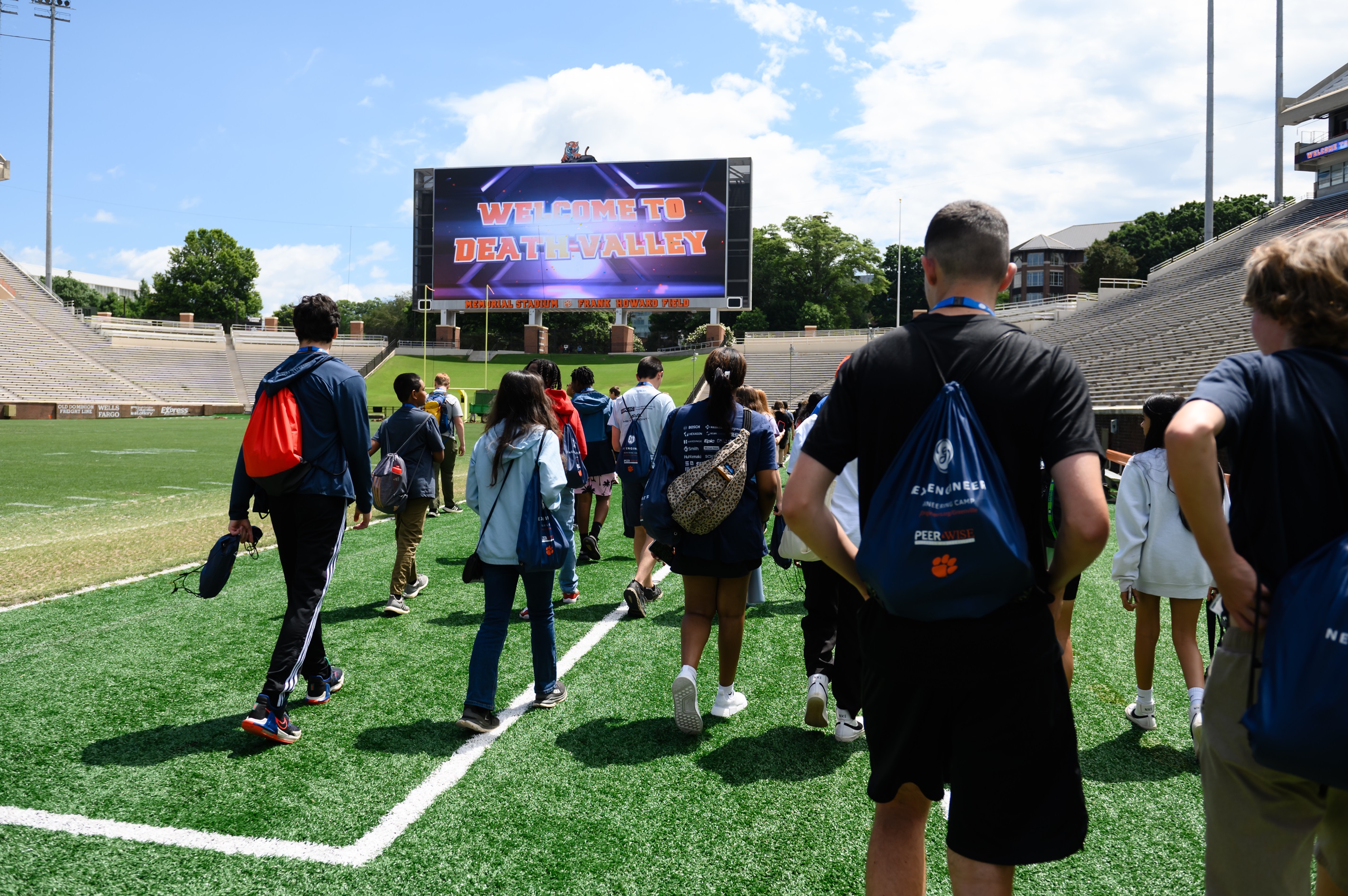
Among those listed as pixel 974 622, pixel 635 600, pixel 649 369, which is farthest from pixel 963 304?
pixel 649 369

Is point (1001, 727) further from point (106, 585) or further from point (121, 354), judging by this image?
point (121, 354)

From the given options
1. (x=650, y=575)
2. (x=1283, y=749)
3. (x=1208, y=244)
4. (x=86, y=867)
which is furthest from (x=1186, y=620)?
(x=1208, y=244)

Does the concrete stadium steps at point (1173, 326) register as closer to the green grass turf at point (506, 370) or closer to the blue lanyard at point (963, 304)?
the blue lanyard at point (963, 304)

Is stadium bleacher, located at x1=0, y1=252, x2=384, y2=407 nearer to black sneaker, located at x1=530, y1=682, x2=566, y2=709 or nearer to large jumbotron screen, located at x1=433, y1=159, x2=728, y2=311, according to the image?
large jumbotron screen, located at x1=433, y1=159, x2=728, y2=311

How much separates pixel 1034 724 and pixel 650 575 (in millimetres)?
4996

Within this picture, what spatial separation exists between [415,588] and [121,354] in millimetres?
54236

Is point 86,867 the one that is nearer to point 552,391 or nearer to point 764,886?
point 764,886


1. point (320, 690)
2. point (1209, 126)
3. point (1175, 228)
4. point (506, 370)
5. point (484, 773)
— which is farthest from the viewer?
point (1175, 228)

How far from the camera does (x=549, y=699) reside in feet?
14.8

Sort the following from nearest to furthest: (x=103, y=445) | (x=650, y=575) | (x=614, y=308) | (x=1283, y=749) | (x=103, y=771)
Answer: (x=1283, y=749) → (x=103, y=771) → (x=650, y=575) → (x=103, y=445) → (x=614, y=308)

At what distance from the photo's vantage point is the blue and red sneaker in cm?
382

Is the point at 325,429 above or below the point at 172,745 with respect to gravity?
above

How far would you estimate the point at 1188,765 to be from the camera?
153 inches

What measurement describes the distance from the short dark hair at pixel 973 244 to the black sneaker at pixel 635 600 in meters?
4.53
